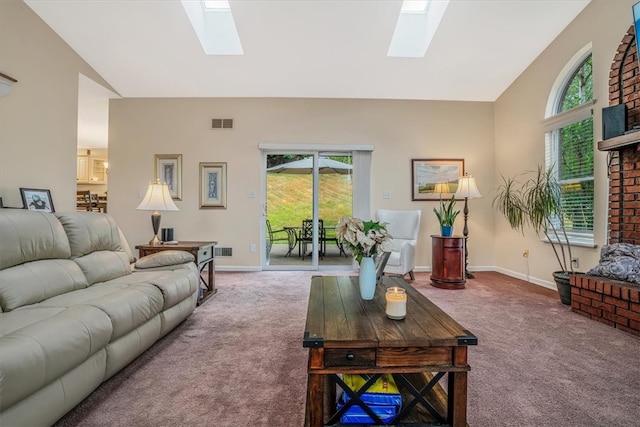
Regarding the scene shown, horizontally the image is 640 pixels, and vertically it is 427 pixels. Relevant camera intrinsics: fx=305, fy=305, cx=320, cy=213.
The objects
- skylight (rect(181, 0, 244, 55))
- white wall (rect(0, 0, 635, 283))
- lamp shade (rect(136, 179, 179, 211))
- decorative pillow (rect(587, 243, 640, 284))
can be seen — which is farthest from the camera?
white wall (rect(0, 0, 635, 283))

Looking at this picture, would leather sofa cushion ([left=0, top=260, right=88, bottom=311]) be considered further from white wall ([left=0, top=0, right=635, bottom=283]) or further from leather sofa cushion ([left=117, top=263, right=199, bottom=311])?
white wall ([left=0, top=0, right=635, bottom=283])

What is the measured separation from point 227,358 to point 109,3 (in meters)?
3.99

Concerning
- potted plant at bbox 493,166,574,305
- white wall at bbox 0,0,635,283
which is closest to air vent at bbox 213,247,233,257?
white wall at bbox 0,0,635,283

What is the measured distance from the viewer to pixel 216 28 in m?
4.04

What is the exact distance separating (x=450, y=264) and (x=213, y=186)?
3.73 m

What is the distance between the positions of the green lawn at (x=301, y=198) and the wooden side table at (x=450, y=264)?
1.69 meters

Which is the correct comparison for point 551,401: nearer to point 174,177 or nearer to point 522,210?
point 522,210

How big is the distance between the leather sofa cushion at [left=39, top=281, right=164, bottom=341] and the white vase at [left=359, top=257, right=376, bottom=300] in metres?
1.37

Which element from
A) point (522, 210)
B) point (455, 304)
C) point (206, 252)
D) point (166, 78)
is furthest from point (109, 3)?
point (522, 210)

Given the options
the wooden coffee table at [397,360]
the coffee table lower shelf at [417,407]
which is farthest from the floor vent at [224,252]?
the wooden coffee table at [397,360]

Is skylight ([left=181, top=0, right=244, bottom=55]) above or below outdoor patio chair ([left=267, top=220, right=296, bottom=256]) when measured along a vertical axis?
above

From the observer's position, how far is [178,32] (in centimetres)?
379

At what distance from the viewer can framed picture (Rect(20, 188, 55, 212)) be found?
3.35 m

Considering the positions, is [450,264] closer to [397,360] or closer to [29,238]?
[397,360]
